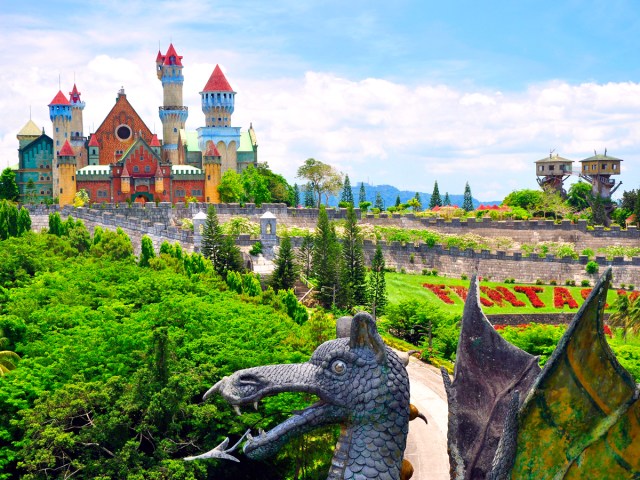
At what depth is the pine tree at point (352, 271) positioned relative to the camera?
1720 inches

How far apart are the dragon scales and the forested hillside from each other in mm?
9988

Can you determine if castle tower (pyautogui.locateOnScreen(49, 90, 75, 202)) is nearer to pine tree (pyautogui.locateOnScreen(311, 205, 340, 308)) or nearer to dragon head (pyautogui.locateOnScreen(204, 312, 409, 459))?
pine tree (pyautogui.locateOnScreen(311, 205, 340, 308))

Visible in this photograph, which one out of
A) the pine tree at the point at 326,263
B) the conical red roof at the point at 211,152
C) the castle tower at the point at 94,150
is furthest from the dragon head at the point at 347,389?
the castle tower at the point at 94,150

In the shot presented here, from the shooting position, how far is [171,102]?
82938 millimetres

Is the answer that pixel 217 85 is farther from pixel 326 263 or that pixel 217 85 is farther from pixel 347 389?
pixel 347 389

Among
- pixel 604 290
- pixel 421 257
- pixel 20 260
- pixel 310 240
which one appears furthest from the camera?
pixel 421 257

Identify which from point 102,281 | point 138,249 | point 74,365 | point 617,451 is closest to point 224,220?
point 138,249

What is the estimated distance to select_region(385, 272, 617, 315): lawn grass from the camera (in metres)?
46.4

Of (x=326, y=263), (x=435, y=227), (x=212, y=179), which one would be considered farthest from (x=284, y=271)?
(x=212, y=179)

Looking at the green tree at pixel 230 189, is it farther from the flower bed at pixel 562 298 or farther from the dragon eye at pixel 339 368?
the dragon eye at pixel 339 368

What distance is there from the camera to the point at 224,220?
60.7 meters

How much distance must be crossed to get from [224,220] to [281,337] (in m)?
34.7

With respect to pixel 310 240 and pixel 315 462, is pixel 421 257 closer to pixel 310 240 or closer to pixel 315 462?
pixel 310 240

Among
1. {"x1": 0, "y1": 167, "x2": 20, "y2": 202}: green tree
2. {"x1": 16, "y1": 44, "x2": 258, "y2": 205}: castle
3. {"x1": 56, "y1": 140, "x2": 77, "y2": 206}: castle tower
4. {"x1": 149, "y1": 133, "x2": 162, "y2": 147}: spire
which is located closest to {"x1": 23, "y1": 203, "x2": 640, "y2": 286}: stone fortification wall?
{"x1": 56, "y1": 140, "x2": 77, "y2": 206}: castle tower
